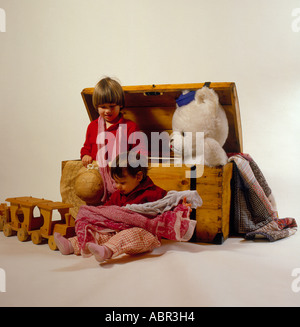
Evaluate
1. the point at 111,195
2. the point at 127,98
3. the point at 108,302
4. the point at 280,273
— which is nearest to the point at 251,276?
the point at 280,273

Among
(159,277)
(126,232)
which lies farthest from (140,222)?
(159,277)

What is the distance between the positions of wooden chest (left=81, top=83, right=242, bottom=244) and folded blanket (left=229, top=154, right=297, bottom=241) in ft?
0.18

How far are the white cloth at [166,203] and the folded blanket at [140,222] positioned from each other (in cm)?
2

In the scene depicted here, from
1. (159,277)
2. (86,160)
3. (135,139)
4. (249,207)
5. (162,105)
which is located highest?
(162,105)

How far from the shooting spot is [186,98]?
72.6 inches

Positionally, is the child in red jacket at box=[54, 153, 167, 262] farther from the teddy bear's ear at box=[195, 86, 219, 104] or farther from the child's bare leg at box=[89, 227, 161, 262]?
the teddy bear's ear at box=[195, 86, 219, 104]

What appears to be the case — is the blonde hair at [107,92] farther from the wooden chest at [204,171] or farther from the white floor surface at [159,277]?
the white floor surface at [159,277]

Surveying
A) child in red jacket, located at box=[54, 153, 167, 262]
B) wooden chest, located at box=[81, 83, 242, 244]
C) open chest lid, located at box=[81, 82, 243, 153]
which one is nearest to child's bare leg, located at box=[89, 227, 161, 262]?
child in red jacket, located at box=[54, 153, 167, 262]

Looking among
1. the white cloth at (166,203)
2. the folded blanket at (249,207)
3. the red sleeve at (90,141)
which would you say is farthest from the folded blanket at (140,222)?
the red sleeve at (90,141)

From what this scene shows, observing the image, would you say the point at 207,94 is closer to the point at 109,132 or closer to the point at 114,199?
the point at 109,132

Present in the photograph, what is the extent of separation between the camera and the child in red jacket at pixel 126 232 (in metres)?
1.34

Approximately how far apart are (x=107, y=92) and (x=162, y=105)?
0.41 metres

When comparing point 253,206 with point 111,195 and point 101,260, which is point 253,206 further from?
point 101,260

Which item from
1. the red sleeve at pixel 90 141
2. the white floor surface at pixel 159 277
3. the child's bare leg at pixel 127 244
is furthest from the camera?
the red sleeve at pixel 90 141
